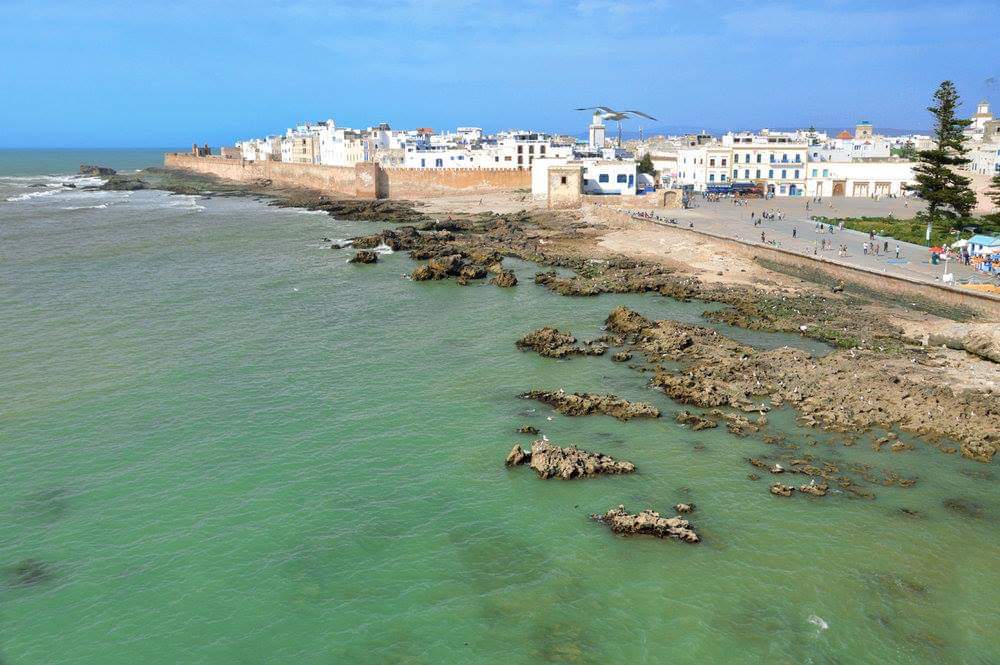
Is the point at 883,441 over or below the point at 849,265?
Result: below

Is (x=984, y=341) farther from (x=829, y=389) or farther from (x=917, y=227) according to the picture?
(x=917, y=227)

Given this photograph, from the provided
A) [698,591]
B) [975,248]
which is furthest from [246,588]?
[975,248]

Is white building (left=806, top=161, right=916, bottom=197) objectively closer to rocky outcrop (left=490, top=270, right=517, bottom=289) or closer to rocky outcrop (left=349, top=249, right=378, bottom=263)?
rocky outcrop (left=490, top=270, right=517, bottom=289)

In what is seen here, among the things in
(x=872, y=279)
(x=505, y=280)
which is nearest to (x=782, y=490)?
(x=872, y=279)

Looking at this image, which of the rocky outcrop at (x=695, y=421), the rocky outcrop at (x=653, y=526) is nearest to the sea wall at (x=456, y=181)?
the rocky outcrop at (x=695, y=421)

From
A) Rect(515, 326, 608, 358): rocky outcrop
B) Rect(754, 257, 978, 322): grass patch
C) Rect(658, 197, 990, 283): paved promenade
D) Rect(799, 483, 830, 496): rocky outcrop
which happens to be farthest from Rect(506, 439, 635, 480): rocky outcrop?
Rect(658, 197, 990, 283): paved promenade

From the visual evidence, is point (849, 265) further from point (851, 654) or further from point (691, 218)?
point (851, 654)
